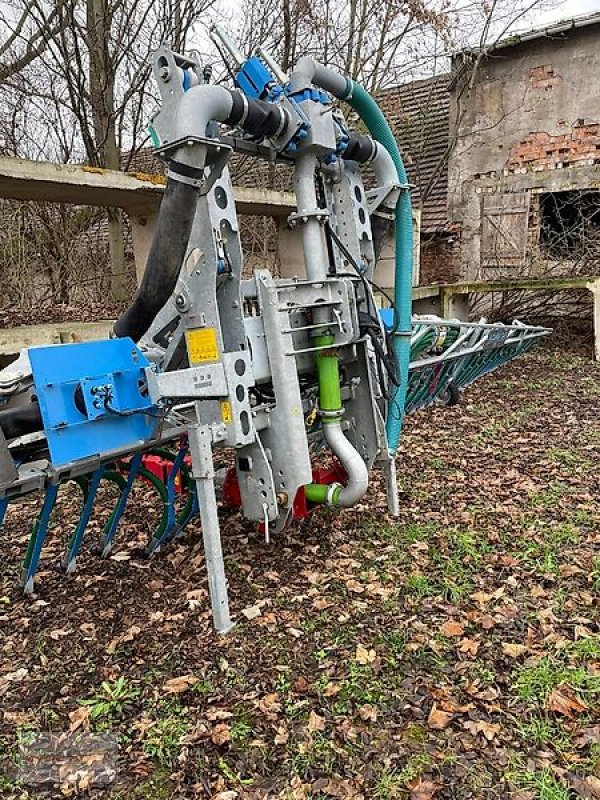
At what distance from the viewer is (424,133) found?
1342cm

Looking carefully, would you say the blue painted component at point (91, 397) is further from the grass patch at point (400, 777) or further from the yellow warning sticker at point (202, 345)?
the grass patch at point (400, 777)

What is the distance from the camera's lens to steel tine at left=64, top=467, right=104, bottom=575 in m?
3.17

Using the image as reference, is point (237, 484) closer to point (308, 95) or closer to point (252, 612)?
point (252, 612)

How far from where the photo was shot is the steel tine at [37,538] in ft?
9.78

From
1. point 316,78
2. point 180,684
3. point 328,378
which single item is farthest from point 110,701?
point 316,78

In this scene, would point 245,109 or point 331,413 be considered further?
point 331,413

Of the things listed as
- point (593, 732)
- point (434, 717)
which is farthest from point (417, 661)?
point (593, 732)

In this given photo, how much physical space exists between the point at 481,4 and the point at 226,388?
12.3m

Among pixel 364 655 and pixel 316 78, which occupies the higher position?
pixel 316 78

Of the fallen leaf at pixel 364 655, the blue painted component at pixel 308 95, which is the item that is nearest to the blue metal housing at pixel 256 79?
the blue painted component at pixel 308 95

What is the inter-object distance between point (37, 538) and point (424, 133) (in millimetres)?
12494

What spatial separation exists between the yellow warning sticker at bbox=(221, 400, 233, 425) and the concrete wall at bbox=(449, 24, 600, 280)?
28.9 ft

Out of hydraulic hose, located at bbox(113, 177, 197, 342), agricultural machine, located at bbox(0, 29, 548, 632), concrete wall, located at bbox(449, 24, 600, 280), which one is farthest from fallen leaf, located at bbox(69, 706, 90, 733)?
concrete wall, located at bbox(449, 24, 600, 280)

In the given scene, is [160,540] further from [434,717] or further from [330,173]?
[330,173]
